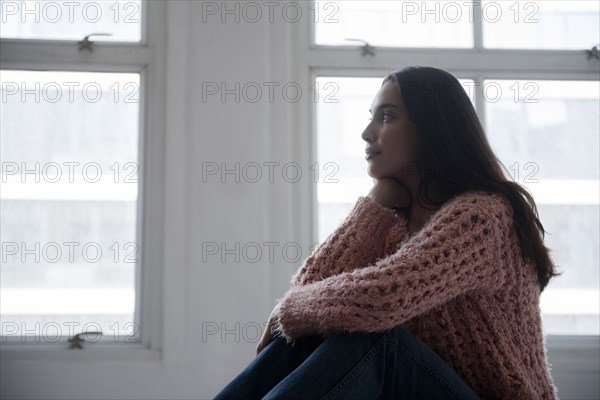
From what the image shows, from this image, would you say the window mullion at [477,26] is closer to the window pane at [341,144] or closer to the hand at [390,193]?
the window pane at [341,144]

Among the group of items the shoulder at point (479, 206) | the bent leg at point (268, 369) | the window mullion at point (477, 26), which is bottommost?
the bent leg at point (268, 369)

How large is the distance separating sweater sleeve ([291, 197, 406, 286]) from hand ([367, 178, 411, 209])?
Answer: 1.4 inches

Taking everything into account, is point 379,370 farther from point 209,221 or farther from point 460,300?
point 209,221

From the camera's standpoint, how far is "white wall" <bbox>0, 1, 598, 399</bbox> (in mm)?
1699

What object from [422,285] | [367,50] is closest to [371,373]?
[422,285]

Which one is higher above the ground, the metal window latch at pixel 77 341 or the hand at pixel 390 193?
the hand at pixel 390 193

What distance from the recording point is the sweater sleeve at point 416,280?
102cm

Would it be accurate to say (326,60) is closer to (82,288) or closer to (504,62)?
(504,62)

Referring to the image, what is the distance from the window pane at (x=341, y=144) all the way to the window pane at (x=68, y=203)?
1.76ft

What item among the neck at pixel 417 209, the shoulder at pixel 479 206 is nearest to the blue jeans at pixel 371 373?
the shoulder at pixel 479 206

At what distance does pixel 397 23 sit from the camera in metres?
1.91

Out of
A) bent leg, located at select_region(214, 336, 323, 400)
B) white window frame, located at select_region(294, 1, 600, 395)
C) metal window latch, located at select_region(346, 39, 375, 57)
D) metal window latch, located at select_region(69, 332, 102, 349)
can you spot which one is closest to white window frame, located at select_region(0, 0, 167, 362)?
metal window latch, located at select_region(69, 332, 102, 349)

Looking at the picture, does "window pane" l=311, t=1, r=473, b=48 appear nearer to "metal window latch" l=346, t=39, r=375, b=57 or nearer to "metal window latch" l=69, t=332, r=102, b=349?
"metal window latch" l=346, t=39, r=375, b=57

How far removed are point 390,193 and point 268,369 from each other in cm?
51
